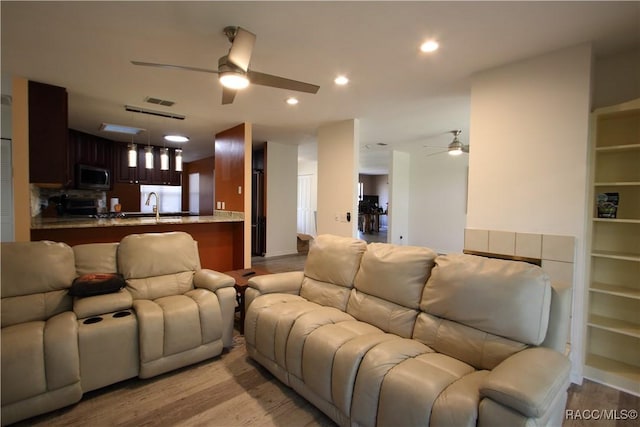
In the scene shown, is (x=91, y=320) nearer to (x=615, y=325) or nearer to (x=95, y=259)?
(x=95, y=259)

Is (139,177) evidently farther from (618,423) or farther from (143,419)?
(618,423)

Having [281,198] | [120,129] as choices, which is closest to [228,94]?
[120,129]

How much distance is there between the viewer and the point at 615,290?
2299 millimetres

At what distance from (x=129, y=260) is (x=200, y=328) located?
91cm

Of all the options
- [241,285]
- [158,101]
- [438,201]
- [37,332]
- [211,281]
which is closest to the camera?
[37,332]

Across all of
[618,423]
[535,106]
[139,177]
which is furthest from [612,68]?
[139,177]

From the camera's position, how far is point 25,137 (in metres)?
3.10

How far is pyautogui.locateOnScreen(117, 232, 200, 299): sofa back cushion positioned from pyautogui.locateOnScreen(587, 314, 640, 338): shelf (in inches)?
136

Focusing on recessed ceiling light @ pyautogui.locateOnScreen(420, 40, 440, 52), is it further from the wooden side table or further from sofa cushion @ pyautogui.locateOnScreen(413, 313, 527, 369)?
the wooden side table

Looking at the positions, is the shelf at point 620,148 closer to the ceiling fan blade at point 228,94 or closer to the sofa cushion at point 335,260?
A: the sofa cushion at point 335,260

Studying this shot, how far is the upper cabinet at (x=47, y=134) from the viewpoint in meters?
3.16

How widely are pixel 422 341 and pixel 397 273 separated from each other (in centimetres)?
45

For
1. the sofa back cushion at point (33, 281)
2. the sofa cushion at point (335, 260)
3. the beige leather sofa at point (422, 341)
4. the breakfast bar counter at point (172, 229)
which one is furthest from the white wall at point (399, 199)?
the sofa back cushion at point (33, 281)

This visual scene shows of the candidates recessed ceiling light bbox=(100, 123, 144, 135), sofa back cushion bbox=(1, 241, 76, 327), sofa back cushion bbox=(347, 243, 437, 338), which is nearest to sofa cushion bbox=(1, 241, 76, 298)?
sofa back cushion bbox=(1, 241, 76, 327)
